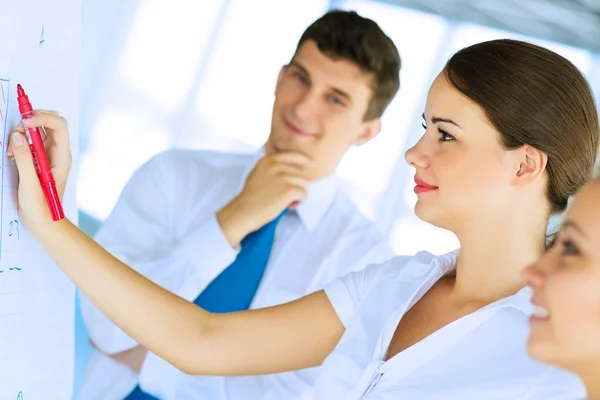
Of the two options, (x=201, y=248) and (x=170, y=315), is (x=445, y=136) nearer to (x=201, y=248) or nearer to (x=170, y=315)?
(x=170, y=315)

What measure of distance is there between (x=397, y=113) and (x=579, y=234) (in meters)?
2.62

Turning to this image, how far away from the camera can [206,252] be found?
5.59 ft

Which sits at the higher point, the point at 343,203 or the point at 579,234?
the point at 579,234

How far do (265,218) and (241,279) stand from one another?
0.55 ft

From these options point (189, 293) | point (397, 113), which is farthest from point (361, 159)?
point (189, 293)

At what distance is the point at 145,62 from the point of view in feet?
11.3

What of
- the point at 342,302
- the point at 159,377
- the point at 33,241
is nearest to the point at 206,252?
the point at 159,377

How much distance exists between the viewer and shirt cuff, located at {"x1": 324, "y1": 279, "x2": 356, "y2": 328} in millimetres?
1345

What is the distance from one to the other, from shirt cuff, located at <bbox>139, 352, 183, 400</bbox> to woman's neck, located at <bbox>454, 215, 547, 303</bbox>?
2.49 feet

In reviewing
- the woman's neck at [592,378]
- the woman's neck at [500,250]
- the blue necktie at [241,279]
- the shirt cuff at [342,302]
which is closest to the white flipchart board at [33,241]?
the shirt cuff at [342,302]

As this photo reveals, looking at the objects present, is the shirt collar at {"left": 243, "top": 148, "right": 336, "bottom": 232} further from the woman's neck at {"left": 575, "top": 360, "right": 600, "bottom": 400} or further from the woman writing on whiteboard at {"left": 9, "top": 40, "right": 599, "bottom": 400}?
the woman's neck at {"left": 575, "top": 360, "right": 600, "bottom": 400}

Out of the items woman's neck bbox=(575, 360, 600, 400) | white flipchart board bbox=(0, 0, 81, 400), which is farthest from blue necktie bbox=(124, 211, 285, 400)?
woman's neck bbox=(575, 360, 600, 400)

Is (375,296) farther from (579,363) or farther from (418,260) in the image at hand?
(579,363)

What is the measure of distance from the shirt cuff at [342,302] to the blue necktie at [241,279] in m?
0.49
